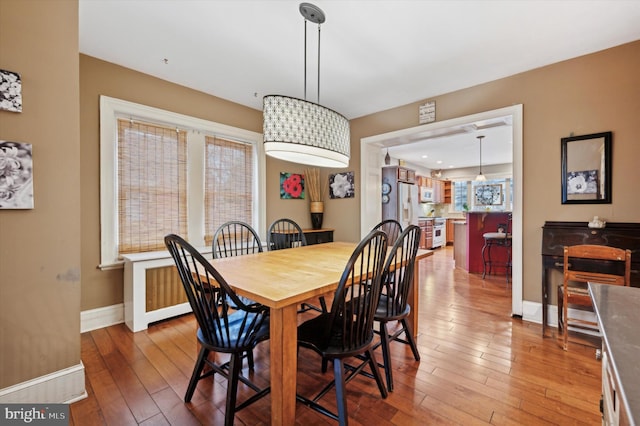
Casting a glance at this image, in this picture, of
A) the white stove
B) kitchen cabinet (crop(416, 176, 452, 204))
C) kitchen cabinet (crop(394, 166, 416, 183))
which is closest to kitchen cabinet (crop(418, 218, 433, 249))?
the white stove

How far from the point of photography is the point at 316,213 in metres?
4.56

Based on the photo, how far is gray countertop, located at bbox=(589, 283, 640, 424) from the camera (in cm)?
49

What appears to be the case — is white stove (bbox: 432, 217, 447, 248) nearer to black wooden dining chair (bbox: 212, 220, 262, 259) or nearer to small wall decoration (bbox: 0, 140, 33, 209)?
black wooden dining chair (bbox: 212, 220, 262, 259)

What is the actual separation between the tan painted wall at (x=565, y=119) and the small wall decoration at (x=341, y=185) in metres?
1.84

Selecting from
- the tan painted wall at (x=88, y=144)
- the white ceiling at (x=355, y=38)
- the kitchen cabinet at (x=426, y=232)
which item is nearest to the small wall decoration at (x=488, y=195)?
the kitchen cabinet at (x=426, y=232)

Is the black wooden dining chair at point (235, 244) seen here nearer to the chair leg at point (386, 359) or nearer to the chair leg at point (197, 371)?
the chair leg at point (197, 371)

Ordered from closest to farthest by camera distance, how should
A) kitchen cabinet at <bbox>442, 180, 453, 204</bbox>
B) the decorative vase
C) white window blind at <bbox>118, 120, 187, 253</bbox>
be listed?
white window blind at <bbox>118, 120, 187, 253</bbox> < the decorative vase < kitchen cabinet at <bbox>442, 180, 453, 204</bbox>

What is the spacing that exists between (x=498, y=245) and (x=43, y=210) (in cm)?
559

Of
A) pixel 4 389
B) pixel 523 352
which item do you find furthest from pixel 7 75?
pixel 523 352

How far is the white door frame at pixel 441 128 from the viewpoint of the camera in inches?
114

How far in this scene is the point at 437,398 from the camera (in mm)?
1640

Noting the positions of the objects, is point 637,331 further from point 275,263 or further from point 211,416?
point 211,416

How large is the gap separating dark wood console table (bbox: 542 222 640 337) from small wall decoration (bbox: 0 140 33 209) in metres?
3.88

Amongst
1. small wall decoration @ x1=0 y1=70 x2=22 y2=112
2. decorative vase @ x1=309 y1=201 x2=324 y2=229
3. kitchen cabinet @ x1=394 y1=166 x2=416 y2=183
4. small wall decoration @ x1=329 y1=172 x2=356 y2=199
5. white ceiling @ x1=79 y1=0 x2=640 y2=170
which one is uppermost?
white ceiling @ x1=79 y1=0 x2=640 y2=170
